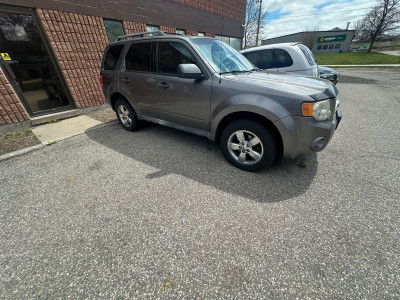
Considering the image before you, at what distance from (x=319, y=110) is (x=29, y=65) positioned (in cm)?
668

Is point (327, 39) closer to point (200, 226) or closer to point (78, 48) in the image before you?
point (78, 48)

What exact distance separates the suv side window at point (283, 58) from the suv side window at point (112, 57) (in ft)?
12.9

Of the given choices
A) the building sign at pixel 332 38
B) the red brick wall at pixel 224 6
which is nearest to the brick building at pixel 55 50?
the red brick wall at pixel 224 6

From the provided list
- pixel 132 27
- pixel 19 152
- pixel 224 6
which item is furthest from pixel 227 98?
pixel 224 6

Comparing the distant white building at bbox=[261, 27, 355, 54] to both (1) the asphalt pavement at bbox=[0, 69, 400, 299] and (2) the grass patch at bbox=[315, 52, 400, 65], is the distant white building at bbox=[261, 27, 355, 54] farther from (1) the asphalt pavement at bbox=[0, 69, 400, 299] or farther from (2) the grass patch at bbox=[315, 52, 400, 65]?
(1) the asphalt pavement at bbox=[0, 69, 400, 299]

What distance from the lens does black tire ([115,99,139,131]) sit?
156 inches

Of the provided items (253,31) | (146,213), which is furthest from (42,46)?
(253,31)

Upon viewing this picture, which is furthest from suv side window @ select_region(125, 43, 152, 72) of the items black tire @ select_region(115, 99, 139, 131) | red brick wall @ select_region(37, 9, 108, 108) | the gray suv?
red brick wall @ select_region(37, 9, 108, 108)

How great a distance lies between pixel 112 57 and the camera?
3877 millimetres

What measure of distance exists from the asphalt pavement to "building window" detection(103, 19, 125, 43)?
16.0 feet

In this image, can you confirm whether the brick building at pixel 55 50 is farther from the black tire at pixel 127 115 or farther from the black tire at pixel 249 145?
the black tire at pixel 249 145

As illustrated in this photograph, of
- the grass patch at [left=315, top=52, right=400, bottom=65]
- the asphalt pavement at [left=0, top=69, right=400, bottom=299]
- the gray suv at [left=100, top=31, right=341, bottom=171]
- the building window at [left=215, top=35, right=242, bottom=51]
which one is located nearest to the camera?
the asphalt pavement at [left=0, top=69, right=400, bottom=299]

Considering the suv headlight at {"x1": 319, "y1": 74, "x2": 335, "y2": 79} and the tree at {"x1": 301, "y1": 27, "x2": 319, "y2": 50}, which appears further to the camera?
the tree at {"x1": 301, "y1": 27, "x2": 319, "y2": 50}

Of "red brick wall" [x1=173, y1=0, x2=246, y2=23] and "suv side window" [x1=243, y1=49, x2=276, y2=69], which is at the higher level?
"red brick wall" [x1=173, y1=0, x2=246, y2=23]
